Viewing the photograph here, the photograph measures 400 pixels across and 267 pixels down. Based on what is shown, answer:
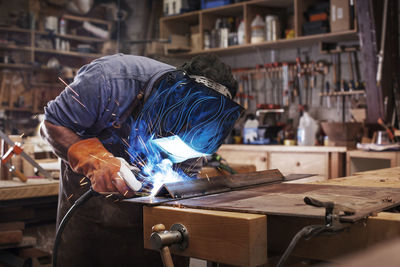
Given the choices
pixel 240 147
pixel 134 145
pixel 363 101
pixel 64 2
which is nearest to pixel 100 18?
pixel 64 2

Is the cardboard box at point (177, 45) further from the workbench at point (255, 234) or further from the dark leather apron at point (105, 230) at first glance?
the workbench at point (255, 234)

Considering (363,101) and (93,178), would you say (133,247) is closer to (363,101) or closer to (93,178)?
(93,178)

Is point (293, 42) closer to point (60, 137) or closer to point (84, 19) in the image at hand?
point (84, 19)

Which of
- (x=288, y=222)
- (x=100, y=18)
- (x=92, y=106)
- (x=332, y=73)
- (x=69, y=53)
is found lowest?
(x=288, y=222)

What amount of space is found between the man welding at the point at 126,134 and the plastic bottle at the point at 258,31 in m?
3.56

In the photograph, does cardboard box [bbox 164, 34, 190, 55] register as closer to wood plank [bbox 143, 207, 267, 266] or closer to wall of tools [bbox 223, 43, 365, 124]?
wall of tools [bbox 223, 43, 365, 124]

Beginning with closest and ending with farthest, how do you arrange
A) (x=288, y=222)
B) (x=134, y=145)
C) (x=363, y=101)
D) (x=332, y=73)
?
1. (x=288, y=222)
2. (x=134, y=145)
3. (x=363, y=101)
4. (x=332, y=73)

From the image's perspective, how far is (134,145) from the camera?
2.15 meters

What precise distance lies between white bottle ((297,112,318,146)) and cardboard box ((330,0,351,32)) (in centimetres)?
98

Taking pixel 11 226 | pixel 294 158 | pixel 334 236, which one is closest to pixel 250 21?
pixel 294 158

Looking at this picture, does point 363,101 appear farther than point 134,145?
Yes

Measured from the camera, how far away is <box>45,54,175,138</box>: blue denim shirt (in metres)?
1.95

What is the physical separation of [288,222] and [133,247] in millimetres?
1009

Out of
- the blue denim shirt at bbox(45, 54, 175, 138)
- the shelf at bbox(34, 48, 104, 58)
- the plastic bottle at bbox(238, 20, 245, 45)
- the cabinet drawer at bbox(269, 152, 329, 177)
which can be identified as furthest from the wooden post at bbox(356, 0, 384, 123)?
the shelf at bbox(34, 48, 104, 58)
